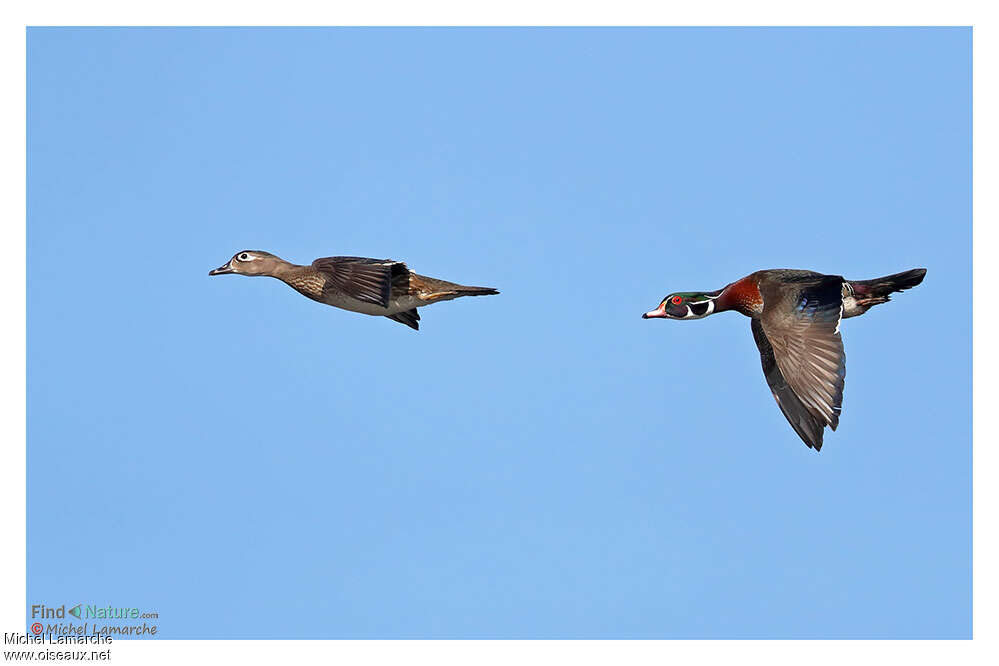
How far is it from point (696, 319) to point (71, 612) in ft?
40.9

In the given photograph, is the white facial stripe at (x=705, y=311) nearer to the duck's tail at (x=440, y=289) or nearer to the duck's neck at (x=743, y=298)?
the duck's neck at (x=743, y=298)

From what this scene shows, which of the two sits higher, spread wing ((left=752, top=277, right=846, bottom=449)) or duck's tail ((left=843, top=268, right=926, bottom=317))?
duck's tail ((left=843, top=268, right=926, bottom=317))

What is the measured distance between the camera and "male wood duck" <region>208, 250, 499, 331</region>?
28531mm

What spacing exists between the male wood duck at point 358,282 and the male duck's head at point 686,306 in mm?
3078

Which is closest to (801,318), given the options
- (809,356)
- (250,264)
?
(809,356)

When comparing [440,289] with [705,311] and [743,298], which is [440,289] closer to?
[705,311]

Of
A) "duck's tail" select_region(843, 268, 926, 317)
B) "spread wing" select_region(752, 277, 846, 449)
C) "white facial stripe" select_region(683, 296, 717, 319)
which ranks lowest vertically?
"spread wing" select_region(752, 277, 846, 449)

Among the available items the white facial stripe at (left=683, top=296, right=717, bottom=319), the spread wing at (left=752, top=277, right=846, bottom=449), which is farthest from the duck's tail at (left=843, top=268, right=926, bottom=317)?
the white facial stripe at (left=683, top=296, right=717, bottom=319)

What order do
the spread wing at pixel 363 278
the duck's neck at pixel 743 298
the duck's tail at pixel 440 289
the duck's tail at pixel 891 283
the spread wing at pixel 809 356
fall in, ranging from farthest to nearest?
the duck's tail at pixel 440 289 < the spread wing at pixel 363 278 < the duck's neck at pixel 743 298 < the duck's tail at pixel 891 283 < the spread wing at pixel 809 356

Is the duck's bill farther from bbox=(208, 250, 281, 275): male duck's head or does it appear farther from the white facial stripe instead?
bbox=(208, 250, 281, 275): male duck's head

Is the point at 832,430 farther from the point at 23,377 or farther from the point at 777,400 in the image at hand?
the point at 23,377

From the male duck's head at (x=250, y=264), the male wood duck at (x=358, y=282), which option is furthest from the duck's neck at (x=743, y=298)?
the male duck's head at (x=250, y=264)

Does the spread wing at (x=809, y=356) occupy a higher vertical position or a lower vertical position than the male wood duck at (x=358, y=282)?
lower

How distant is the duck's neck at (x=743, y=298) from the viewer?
28297 millimetres
